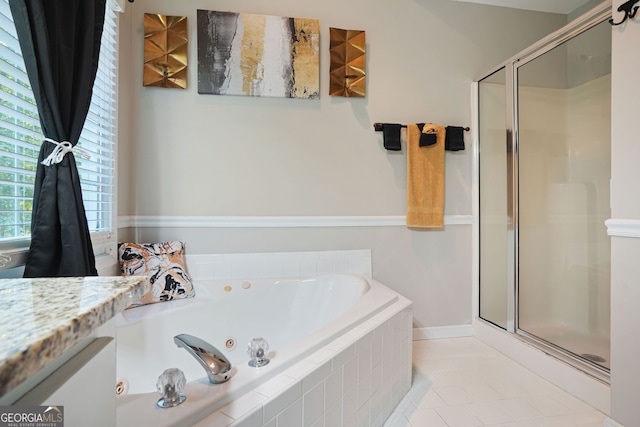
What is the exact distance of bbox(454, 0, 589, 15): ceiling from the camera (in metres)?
2.44

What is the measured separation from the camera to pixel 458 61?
7.97ft

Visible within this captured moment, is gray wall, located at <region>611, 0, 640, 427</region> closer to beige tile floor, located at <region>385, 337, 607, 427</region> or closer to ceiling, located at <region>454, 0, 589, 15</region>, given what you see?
beige tile floor, located at <region>385, 337, 607, 427</region>

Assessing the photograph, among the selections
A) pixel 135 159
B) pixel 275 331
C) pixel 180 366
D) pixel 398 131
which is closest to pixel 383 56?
pixel 398 131

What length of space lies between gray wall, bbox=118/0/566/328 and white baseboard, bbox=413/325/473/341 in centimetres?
4

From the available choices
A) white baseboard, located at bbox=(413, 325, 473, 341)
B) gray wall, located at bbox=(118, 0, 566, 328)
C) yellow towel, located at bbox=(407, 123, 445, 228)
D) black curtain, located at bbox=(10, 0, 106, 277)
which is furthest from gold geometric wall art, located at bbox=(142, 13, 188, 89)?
white baseboard, located at bbox=(413, 325, 473, 341)

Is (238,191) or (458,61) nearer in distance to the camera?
(238,191)

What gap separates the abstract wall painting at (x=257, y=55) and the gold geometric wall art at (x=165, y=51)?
11 cm

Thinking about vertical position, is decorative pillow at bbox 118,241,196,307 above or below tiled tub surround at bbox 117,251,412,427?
above

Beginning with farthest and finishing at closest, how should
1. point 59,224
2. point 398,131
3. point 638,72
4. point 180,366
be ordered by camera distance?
point 398,131 < point 180,366 < point 638,72 < point 59,224

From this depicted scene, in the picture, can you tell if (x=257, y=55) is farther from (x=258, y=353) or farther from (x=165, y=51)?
(x=258, y=353)

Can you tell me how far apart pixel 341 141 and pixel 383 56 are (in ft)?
2.26

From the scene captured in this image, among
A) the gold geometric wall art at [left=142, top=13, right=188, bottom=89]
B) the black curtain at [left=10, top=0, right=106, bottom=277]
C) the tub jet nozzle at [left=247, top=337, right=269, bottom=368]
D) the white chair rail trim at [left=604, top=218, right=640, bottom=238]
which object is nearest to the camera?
the tub jet nozzle at [left=247, top=337, right=269, bottom=368]

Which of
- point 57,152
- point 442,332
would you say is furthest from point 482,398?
point 57,152

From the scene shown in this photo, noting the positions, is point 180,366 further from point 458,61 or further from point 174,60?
point 458,61
